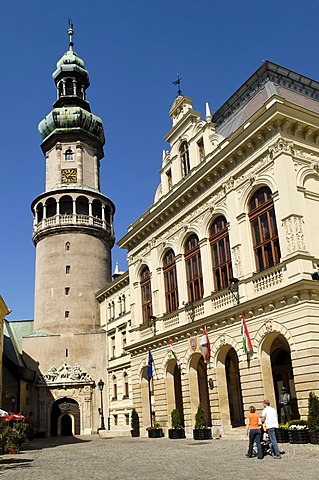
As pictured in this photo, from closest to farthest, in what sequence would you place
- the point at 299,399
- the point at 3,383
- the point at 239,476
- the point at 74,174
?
the point at 239,476, the point at 299,399, the point at 3,383, the point at 74,174

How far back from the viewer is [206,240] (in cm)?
2942

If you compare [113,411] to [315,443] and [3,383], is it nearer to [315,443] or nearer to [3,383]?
[3,383]

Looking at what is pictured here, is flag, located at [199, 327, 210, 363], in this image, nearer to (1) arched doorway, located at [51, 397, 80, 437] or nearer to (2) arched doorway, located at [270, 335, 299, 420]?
(2) arched doorway, located at [270, 335, 299, 420]

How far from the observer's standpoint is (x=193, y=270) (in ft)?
101

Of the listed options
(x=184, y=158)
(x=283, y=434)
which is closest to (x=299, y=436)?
(x=283, y=434)

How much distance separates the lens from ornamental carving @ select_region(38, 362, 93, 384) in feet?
161

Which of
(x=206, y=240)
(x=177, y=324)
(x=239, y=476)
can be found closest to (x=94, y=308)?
(x=177, y=324)

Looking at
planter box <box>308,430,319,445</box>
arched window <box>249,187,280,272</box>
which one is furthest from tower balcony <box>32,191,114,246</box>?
planter box <box>308,430,319,445</box>

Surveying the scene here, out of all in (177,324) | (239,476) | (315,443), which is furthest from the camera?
(177,324)

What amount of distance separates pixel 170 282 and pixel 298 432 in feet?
51.2

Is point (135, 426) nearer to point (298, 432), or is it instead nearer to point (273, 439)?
point (298, 432)

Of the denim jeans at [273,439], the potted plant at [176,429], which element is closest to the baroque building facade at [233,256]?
the potted plant at [176,429]

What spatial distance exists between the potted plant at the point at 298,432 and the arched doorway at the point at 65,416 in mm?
33407

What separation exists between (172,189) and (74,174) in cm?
2586
